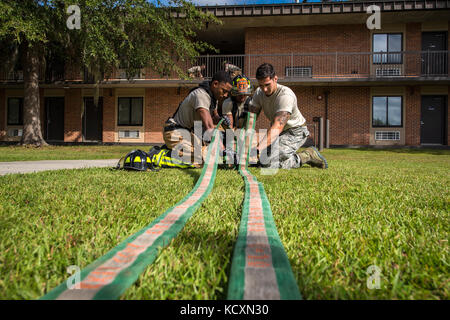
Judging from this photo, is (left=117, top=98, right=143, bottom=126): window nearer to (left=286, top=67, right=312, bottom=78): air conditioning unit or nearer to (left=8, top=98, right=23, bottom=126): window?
(left=8, top=98, right=23, bottom=126): window

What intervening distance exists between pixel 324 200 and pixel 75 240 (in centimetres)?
177

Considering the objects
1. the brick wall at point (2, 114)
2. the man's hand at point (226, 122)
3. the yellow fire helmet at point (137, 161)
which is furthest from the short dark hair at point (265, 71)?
the brick wall at point (2, 114)

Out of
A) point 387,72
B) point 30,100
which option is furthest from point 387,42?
point 30,100

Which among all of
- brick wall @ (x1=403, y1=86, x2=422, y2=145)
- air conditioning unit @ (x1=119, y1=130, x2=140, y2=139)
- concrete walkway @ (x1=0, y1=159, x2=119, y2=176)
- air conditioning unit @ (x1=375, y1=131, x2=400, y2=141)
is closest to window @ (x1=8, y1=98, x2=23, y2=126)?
air conditioning unit @ (x1=119, y1=130, x2=140, y2=139)

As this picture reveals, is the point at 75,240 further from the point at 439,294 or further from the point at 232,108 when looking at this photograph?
the point at 232,108

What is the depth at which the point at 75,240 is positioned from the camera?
1.39 meters

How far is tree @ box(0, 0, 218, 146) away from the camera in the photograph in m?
10.4

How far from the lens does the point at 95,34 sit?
423 inches

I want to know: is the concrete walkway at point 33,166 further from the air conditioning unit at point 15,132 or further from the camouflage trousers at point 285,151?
the air conditioning unit at point 15,132

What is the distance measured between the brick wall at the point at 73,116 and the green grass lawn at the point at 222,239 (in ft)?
58.6

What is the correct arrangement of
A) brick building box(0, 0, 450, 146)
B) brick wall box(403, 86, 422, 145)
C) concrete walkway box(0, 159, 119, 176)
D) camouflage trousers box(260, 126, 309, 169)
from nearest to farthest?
1. concrete walkway box(0, 159, 119, 176)
2. camouflage trousers box(260, 126, 309, 169)
3. brick building box(0, 0, 450, 146)
4. brick wall box(403, 86, 422, 145)

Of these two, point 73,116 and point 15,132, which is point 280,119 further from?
point 15,132

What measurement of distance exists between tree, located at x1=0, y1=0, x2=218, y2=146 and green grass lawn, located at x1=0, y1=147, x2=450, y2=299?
9.90 metres

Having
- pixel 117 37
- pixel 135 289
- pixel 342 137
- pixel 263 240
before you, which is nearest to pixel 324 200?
pixel 263 240
